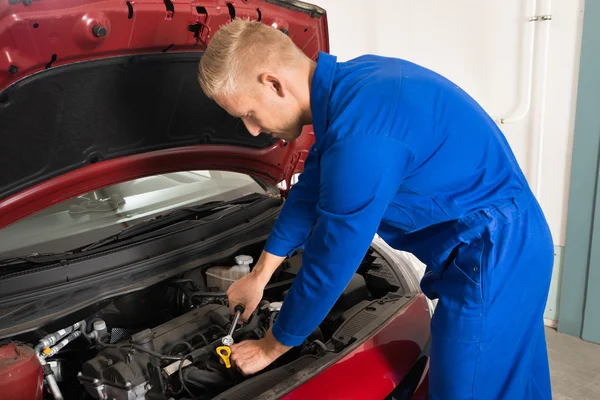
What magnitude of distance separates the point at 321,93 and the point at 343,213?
0.29 m

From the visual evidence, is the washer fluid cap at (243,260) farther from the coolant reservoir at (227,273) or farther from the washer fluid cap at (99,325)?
the washer fluid cap at (99,325)

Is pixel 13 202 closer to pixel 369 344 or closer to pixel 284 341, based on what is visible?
pixel 284 341

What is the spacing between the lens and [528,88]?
3.02m

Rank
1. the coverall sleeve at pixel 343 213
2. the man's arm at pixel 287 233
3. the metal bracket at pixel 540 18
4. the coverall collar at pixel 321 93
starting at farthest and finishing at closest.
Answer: the metal bracket at pixel 540 18, the man's arm at pixel 287 233, the coverall collar at pixel 321 93, the coverall sleeve at pixel 343 213

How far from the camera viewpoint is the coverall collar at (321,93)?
46.6 inches

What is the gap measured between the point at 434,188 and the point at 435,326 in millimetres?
386

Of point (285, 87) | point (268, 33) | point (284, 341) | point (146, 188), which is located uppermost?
point (268, 33)

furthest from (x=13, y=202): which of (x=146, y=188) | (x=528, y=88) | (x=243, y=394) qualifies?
(x=528, y=88)

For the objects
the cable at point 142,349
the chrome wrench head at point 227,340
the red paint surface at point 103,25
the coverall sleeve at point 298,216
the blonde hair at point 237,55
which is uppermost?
the red paint surface at point 103,25

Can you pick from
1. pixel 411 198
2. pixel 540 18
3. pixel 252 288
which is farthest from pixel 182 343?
pixel 540 18

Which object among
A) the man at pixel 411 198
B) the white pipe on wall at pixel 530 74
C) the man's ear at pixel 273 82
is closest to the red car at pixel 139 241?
the man at pixel 411 198

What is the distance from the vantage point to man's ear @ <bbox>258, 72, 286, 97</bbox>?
1.14 metres

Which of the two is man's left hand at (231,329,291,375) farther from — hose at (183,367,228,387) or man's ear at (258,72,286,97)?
man's ear at (258,72,286,97)

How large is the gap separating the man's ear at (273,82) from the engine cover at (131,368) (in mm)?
739
